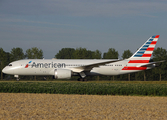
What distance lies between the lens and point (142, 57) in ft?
101

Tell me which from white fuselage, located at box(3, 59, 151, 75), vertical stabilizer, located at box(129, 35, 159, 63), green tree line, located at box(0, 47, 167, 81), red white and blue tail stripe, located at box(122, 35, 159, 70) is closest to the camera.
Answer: white fuselage, located at box(3, 59, 151, 75)

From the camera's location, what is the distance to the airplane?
2852cm

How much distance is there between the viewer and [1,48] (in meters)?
51.6

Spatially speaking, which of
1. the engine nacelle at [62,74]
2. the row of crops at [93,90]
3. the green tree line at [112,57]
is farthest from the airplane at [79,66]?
the green tree line at [112,57]

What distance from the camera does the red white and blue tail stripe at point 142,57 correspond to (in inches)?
1203

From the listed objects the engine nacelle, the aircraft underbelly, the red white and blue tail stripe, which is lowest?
the engine nacelle

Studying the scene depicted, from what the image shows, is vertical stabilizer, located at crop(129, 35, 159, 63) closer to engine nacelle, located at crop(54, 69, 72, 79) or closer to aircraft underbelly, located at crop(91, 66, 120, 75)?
aircraft underbelly, located at crop(91, 66, 120, 75)

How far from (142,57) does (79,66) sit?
A: 8634mm

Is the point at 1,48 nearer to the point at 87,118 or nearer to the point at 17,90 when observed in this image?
the point at 17,90

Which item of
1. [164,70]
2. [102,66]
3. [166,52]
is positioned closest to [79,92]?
[102,66]

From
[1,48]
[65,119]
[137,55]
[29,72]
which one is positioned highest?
[1,48]

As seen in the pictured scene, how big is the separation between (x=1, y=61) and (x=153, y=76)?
31.1 metres

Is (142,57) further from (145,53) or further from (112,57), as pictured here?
(112,57)

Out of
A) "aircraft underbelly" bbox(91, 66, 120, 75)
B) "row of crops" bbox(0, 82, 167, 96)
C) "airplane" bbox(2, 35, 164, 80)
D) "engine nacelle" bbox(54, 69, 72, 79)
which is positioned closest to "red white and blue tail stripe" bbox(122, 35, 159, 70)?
"airplane" bbox(2, 35, 164, 80)
